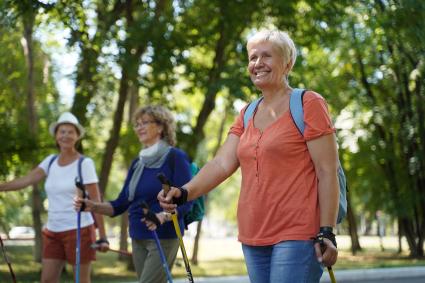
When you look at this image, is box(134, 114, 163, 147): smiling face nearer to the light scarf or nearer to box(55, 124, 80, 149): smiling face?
the light scarf

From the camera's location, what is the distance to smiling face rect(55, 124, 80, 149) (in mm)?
6414

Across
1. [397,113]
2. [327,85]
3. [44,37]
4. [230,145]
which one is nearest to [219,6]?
[44,37]

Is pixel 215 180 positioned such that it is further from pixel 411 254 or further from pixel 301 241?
pixel 411 254

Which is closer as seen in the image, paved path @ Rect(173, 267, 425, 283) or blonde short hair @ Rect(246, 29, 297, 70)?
blonde short hair @ Rect(246, 29, 297, 70)

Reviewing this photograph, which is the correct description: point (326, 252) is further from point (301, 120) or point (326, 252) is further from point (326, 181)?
point (301, 120)

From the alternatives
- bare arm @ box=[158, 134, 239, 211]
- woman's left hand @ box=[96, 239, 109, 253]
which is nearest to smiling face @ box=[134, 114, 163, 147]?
woman's left hand @ box=[96, 239, 109, 253]

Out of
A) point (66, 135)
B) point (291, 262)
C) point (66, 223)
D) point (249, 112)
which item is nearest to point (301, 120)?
point (249, 112)

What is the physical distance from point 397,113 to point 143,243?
15.5m

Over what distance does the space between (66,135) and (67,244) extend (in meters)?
0.95

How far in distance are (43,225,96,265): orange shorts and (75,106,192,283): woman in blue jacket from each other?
616mm

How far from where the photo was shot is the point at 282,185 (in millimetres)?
3363

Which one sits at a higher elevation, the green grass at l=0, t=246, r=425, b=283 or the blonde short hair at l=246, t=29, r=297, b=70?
the blonde short hair at l=246, t=29, r=297, b=70

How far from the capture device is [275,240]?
334 cm

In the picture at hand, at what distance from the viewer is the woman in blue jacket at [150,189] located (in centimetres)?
536
